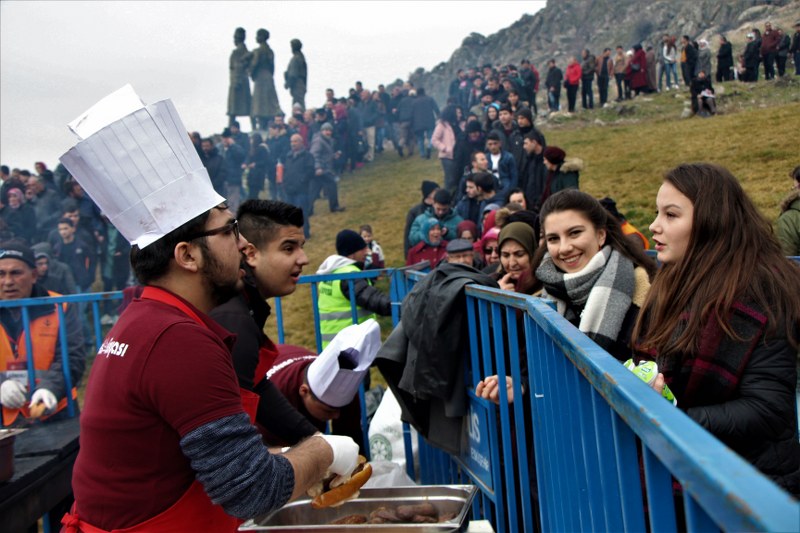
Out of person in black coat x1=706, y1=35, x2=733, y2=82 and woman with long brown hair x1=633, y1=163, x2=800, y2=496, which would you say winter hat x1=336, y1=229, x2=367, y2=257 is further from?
person in black coat x1=706, y1=35, x2=733, y2=82

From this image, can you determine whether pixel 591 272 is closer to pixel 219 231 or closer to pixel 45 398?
pixel 219 231

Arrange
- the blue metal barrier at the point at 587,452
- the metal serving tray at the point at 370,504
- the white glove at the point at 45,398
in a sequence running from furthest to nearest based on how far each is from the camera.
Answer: the white glove at the point at 45,398, the metal serving tray at the point at 370,504, the blue metal barrier at the point at 587,452

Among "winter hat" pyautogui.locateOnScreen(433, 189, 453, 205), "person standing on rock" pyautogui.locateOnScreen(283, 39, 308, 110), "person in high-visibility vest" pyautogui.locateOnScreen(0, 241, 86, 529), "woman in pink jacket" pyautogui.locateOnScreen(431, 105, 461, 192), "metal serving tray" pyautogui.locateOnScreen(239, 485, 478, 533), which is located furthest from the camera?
"person standing on rock" pyautogui.locateOnScreen(283, 39, 308, 110)

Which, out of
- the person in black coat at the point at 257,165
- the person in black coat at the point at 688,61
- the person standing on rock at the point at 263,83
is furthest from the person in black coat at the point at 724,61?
the person standing on rock at the point at 263,83

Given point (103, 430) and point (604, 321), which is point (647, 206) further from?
point (103, 430)

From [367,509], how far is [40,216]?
992 centimetres

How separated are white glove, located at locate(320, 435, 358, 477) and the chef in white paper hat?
0.20 meters

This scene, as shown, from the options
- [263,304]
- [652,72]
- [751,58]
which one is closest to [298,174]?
[751,58]

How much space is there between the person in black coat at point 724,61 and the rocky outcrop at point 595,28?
193mm

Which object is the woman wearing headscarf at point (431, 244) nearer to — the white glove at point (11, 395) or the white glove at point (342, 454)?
the white glove at point (11, 395)

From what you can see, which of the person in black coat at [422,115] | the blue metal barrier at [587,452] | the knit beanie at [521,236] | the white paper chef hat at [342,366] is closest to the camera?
the blue metal barrier at [587,452]

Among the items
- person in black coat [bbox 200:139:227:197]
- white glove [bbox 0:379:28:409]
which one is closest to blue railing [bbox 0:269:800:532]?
white glove [bbox 0:379:28:409]

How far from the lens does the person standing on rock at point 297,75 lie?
828 inches

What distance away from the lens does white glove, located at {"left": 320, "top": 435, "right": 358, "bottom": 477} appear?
2.40 metres
